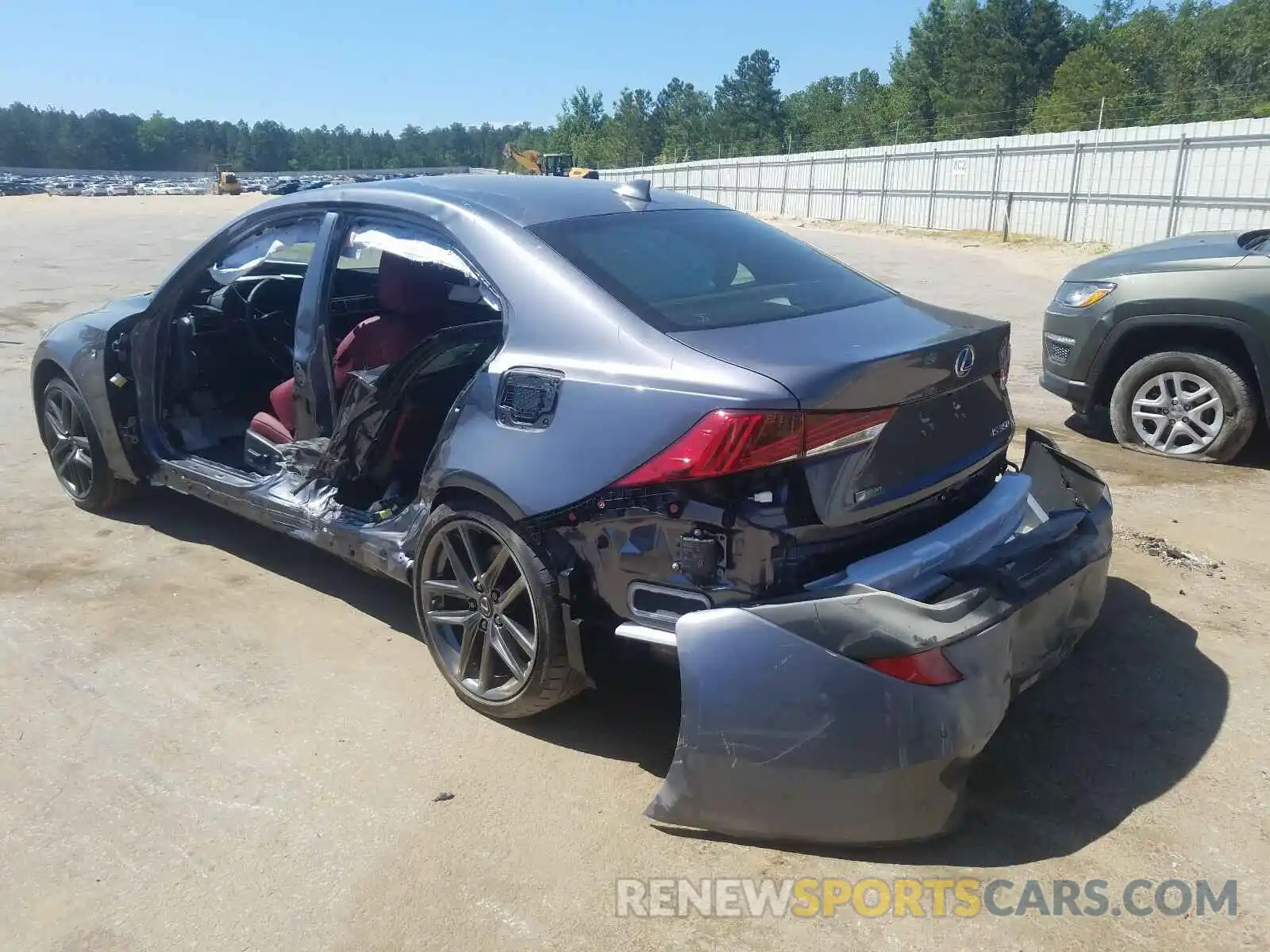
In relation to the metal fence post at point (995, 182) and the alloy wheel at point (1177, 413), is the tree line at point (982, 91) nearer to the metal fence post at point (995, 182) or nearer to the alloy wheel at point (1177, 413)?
the metal fence post at point (995, 182)

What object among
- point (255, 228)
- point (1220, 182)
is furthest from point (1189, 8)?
point (255, 228)

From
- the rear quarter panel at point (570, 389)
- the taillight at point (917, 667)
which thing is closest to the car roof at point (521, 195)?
the rear quarter panel at point (570, 389)

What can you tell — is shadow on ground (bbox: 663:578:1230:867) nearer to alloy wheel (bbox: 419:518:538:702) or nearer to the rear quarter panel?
alloy wheel (bbox: 419:518:538:702)

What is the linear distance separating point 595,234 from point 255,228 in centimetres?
183

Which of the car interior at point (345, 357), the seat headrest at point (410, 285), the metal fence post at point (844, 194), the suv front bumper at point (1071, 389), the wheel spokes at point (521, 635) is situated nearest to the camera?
the wheel spokes at point (521, 635)

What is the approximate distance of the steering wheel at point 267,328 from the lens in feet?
16.9

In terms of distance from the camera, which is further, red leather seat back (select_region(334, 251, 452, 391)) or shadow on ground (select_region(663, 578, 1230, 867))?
red leather seat back (select_region(334, 251, 452, 391))

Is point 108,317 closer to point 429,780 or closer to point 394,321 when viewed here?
point 394,321

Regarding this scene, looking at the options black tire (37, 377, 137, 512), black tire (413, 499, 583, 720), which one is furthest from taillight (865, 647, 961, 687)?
black tire (37, 377, 137, 512)

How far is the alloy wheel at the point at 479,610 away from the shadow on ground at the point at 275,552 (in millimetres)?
634

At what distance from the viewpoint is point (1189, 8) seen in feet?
205

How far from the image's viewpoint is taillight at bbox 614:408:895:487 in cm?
254

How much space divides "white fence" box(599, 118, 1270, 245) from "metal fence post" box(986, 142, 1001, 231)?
0.03 metres

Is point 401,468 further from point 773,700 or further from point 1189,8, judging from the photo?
point 1189,8
